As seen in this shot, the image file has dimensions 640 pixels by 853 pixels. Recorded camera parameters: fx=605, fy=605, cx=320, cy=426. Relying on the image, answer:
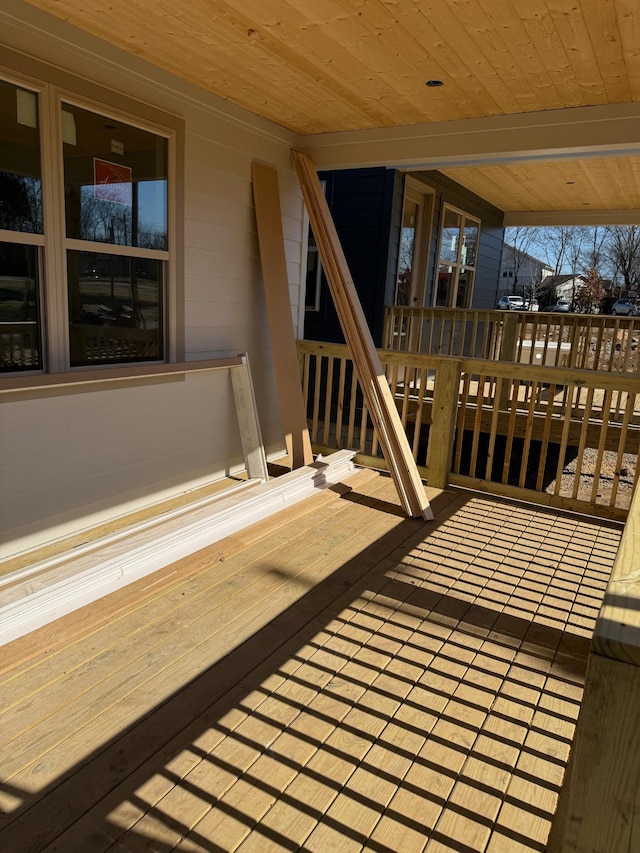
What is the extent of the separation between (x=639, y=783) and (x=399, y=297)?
7.59 metres

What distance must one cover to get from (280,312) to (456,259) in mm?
5440

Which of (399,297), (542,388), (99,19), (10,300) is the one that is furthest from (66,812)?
(542,388)

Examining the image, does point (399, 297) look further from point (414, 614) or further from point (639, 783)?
point (639, 783)

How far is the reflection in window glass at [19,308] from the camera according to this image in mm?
3137

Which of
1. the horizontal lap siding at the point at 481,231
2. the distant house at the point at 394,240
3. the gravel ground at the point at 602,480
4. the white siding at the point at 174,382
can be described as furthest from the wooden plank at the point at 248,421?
the gravel ground at the point at 602,480

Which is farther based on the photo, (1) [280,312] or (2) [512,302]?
(2) [512,302]

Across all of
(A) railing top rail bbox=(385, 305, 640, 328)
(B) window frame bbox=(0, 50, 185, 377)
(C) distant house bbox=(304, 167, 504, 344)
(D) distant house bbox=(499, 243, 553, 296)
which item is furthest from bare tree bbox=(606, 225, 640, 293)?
(B) window frame bbox=(0, 50, 185, 377)

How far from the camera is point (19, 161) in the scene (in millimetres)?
3096

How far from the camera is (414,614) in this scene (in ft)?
9.78

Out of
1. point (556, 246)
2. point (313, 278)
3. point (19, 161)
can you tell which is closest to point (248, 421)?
point (19, 161)

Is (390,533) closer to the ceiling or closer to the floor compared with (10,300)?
closer to the floor

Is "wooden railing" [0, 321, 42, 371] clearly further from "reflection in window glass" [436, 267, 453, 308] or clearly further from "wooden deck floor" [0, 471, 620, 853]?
"reflection in window glass" [436, 267, 453, 308]

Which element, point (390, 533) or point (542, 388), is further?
point (542, 388)

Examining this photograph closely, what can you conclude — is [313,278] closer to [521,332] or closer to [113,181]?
[521,332]
